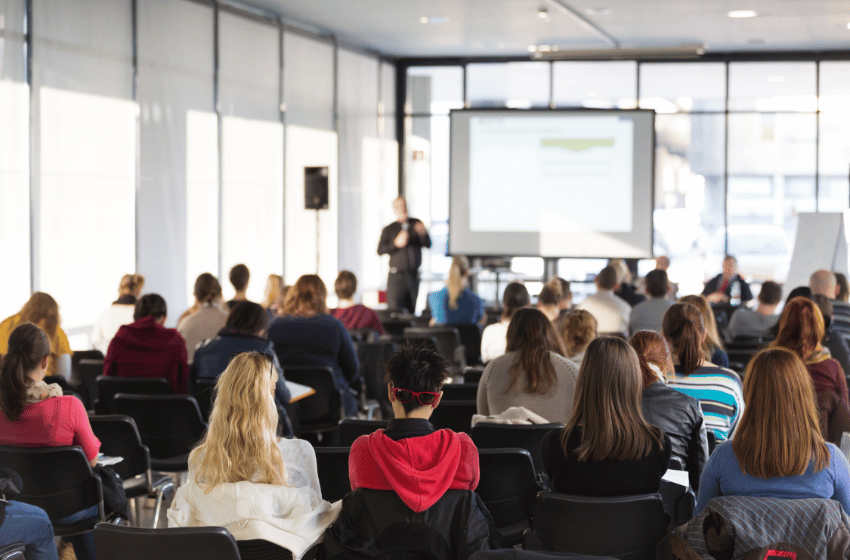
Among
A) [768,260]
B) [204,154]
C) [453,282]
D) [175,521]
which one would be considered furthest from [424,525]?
[768,260]

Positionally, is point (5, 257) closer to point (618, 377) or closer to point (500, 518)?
point (500, 518)

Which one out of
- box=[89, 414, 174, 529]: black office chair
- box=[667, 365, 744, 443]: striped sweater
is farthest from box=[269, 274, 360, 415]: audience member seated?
box=[667, 365, 744, 443]: striped sweater

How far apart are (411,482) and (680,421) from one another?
4.18 ft

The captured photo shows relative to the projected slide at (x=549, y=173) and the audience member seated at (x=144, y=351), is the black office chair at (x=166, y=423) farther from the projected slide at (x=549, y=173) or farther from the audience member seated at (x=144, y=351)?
the projected slide at (x=549, y=173)

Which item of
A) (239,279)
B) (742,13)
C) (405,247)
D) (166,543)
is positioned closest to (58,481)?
(166,543)

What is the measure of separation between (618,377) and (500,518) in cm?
88

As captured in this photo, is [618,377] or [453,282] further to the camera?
[453,282]

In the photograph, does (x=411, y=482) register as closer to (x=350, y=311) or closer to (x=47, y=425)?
(x=47, y=425)

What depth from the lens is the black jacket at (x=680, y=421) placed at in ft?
10.8

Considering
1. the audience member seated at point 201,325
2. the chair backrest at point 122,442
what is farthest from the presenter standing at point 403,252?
the chair backrest at point 122,442

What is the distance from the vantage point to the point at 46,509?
3.43 m

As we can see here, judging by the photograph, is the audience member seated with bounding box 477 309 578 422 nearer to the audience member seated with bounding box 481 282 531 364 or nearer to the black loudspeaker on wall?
the audience member seated with bounding box 481 282 531 364

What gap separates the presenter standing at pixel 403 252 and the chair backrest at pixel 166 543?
29.0 ft

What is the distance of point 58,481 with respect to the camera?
133 inches
